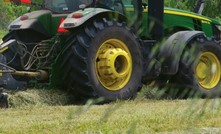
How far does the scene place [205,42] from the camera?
366 inches

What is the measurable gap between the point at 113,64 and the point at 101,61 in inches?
7.4

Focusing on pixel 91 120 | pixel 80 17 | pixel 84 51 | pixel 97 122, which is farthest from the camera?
pixel 84 51

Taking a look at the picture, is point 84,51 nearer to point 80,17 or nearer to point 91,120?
point 80,17

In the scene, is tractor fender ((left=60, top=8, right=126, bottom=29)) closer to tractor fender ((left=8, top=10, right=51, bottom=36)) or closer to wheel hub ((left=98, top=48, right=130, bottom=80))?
wheel hub ((left=98, top=48, right=130, bottom=80))

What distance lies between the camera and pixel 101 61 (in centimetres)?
744

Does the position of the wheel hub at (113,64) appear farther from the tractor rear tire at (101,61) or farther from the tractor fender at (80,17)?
the tractor fender at (80,17)

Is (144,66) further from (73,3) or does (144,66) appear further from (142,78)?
(73,3)

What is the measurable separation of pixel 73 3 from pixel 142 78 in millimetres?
1594

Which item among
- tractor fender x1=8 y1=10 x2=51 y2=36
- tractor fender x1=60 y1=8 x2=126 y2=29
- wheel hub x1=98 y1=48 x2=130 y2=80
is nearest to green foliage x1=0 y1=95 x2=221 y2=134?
wheel hub x1=98 y1=48 x2=130 y2=80

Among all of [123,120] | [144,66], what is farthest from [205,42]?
[123,120]

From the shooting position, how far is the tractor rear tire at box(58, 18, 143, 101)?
7242 mm

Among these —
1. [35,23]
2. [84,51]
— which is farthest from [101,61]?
[35,23]

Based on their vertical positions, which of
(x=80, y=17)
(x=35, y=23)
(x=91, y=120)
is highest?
(x=80, y=17)

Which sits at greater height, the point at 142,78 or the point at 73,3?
the point at 73,3
